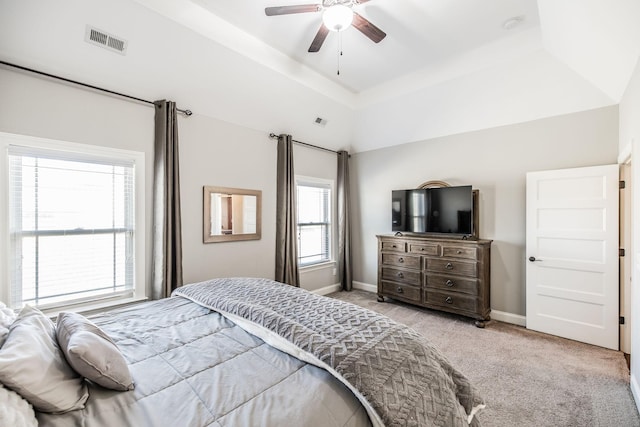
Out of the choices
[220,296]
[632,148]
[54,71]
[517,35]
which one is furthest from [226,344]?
[517,35]

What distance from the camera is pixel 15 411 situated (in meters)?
0.84

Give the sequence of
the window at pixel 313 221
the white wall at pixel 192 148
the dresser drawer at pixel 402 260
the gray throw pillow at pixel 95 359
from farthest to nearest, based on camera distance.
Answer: the window at pixel 313 221 → the dresser drawer at pixel 402 260 → the white wall at pixel 192 148 → the gray throw pillow at pixel 95 359

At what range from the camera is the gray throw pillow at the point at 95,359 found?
110 cm

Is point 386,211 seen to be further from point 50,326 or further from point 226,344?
point 50,326

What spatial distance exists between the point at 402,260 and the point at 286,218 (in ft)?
6.13

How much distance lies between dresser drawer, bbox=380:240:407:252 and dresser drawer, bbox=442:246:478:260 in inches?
23.7

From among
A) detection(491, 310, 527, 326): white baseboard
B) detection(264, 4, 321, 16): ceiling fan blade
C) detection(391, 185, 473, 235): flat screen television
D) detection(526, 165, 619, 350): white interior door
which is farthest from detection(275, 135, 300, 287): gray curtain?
detection(526, 165, 619, 350): white interior door

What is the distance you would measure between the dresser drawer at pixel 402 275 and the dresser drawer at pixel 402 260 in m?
0.09

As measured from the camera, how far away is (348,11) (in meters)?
2.26

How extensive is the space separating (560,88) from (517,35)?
793 mm

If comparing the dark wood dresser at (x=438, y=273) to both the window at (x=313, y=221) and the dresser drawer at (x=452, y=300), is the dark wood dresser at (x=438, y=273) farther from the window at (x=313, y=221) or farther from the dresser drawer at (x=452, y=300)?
the window at (x=313, y=221)

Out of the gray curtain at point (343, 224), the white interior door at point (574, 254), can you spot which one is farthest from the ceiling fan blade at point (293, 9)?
the white interior door at point (574, 254)

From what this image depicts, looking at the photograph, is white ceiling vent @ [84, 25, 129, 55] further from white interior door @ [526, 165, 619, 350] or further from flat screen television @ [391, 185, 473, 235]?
white interior door @ [526, 165, 619, 350]

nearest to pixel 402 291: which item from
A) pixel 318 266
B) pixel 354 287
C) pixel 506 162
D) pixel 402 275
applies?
pixel 402 275
